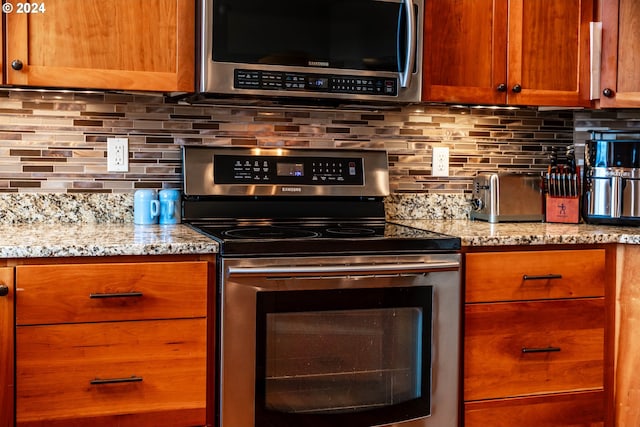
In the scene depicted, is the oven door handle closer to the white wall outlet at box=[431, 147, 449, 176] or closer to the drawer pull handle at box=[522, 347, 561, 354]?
the drawer pull handle at box=[522, 347, 561, 354]

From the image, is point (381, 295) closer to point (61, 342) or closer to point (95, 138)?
point (61, 342)

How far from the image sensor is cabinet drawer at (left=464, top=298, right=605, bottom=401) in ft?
7.12

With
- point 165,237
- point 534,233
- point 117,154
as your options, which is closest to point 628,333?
point 534,233

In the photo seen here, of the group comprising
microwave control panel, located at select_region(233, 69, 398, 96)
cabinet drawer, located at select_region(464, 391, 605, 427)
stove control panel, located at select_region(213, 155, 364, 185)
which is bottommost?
cabinet drawer, located at select_region(464, 391, 605, 427)

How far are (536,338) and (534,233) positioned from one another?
0.33 metres

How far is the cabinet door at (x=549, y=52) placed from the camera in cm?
252

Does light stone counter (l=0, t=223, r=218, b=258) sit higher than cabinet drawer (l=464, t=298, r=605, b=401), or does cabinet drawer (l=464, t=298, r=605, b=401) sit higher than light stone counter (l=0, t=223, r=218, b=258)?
light stone counter (l=0, t=223, r=218, b=258)

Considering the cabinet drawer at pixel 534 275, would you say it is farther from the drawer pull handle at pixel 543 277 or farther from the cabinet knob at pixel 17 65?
the cabinet knob at pixel 17 65

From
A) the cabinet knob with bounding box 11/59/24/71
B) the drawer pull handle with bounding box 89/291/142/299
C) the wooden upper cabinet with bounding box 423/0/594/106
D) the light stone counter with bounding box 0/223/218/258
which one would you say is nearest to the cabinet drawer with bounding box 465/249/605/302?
the wooden upper cabinet with bounding box 423/0/594/106

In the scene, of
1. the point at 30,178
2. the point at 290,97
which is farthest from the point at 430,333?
the point at 30,178

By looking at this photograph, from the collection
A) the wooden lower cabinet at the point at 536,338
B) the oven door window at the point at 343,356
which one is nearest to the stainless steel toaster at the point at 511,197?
the wooden lower cabinet at the point at 536,338

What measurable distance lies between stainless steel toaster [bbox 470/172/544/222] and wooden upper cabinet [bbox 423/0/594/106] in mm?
293

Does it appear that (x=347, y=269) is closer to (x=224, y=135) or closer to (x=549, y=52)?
(x=224, y=135)

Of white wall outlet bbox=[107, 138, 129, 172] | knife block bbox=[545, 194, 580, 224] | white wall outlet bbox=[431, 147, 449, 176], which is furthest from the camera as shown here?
white wall outlet bbox=[431, 147, 449, 176]
